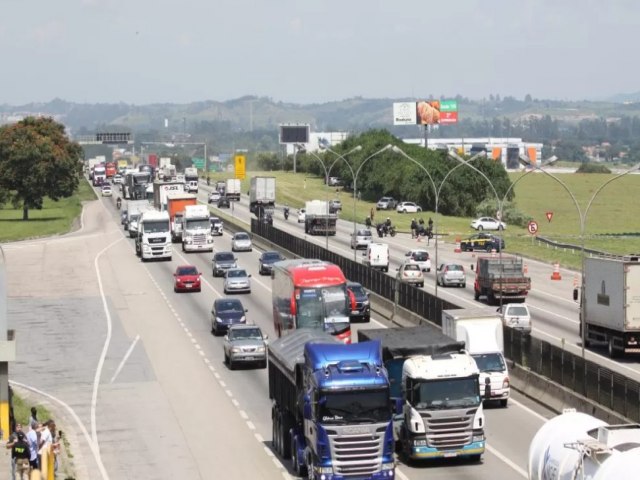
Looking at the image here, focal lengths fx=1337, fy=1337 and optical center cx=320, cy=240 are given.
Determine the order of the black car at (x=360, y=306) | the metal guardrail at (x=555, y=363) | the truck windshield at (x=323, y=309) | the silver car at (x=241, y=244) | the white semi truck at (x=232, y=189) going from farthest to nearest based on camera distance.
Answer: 1. the white semi truck at (x=232, y=189)
2. the silver car at (x=241, y=244)
3. the black car at (x=360, y=306)
4. the truck windshield at (x=323, y=309)
5. the metal guardrail at (x=555, y=363)

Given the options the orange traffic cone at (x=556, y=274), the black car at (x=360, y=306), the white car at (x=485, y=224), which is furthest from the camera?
the white car at (x=485, y=224)

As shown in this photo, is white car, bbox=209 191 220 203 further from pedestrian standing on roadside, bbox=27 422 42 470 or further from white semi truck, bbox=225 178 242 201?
pedestrian standing on roadside, bbox=27 422 42 470

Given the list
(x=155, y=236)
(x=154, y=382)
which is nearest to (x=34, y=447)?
(x=154, y=382)

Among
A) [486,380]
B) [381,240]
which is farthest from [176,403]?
[381,240]

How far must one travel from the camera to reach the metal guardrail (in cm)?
3231

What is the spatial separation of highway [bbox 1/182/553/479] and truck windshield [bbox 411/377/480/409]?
4.97 ft

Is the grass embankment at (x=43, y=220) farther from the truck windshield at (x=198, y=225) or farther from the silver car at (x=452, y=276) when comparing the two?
the silver car at (x=452, y=276)

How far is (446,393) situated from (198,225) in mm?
64207

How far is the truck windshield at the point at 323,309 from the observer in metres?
44.2

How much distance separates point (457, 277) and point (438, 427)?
44.7 metres

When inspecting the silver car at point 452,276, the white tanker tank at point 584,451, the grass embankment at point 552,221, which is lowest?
the grass embankment at point 552,221

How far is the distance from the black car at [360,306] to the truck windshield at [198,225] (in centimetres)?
3496

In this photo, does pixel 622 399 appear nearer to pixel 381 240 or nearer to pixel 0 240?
pixel 381 240

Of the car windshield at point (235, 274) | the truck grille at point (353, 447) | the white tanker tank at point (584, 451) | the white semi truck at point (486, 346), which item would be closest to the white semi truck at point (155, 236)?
the car windshield at point (235, 274)
